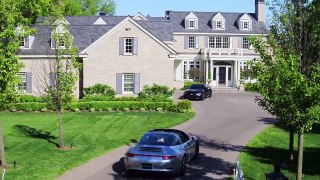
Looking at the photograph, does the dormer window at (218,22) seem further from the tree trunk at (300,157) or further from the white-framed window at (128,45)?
the tree trunk at (300,157)

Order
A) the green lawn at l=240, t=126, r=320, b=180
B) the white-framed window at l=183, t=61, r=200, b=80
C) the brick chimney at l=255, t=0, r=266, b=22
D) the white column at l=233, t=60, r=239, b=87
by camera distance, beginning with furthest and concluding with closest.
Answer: the brick chimney at l=255, t=0, r=266, b=22 < the white-framed window at l=183, t=61, r=200, b=80 < the white column at l=233, t=60, r=239, b=87 < the green lawn at l=240, t=126, r=320, b=180

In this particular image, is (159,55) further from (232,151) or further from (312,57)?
(312,57)

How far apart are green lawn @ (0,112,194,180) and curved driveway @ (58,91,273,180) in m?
0.84

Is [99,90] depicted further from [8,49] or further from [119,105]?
[8,49]

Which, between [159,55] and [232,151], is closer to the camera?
[232,151]

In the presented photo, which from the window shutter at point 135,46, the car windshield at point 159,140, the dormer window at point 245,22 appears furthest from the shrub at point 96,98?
the dormer window at point 245,22

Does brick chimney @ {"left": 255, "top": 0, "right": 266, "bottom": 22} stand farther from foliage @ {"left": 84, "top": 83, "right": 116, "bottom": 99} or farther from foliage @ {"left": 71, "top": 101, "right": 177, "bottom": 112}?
foliage @ {"left": 71, "top": 101, "right": 177, "bottom": 112}

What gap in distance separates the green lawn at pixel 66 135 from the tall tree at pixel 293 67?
771 cm

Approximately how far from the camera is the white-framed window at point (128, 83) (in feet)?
120

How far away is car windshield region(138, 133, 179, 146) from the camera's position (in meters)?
15.5

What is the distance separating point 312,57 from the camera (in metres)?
12.9

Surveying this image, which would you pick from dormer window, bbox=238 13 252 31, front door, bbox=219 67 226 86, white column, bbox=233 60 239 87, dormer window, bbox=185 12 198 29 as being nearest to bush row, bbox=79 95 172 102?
white column, bbox=233 60 239 87

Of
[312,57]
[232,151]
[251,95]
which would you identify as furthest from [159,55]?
[312,57]

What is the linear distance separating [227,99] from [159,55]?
8.00m
